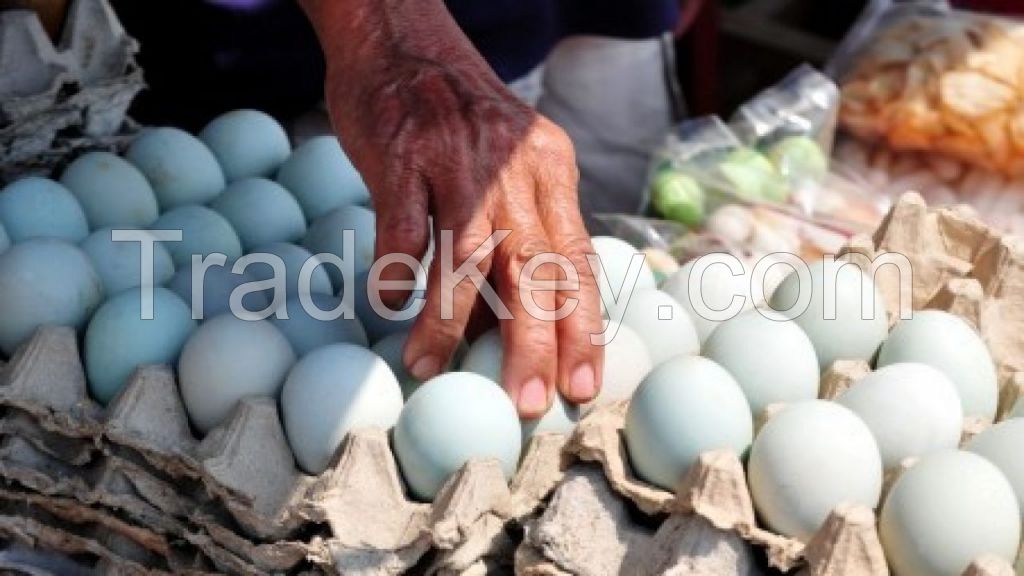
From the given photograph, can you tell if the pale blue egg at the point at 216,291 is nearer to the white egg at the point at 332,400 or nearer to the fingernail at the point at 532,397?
the white egg at the point at 332,400

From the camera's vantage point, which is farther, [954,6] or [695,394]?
[954,6]

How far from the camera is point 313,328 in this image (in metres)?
1.09

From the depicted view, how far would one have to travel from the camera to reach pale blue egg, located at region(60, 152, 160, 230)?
125cm

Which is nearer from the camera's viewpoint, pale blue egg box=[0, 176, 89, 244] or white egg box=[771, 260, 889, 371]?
white egg box=[771, 260, 889, 371]

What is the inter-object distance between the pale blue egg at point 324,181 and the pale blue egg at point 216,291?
0.60ft

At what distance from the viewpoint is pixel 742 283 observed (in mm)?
1160

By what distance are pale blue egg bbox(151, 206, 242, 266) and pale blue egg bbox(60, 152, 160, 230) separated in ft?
0.10

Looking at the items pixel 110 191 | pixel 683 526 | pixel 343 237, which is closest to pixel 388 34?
pixel 343 237

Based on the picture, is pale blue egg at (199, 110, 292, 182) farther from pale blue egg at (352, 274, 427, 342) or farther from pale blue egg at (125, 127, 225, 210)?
pale blue egg at (352, 274, 427, 342)

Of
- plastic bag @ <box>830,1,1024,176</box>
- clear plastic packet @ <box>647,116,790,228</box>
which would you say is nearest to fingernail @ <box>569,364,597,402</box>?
clear plastic packet @ <box>647,116,790,228</box>

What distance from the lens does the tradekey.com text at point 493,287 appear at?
1.04m

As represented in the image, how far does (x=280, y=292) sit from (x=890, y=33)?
1.37m

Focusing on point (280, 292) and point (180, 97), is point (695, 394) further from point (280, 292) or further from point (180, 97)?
point (180, 97)

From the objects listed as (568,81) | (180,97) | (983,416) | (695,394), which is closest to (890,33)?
(568,81)
